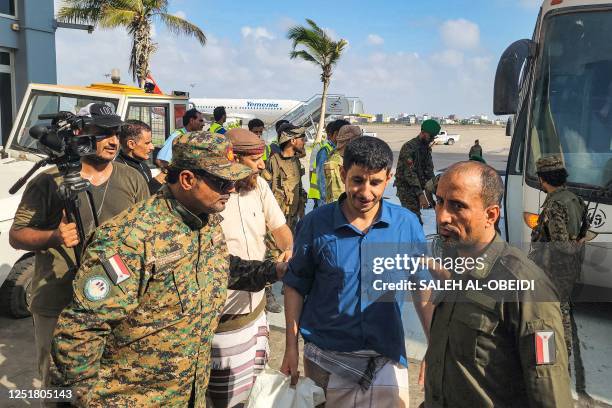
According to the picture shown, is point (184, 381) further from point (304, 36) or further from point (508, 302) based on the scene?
point (304, 36)

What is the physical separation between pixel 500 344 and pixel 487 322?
8cm

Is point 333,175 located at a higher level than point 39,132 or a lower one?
lower

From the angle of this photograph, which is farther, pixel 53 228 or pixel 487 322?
pixel 53 228

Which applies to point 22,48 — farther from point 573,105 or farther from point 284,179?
point 573,105

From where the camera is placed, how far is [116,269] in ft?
5.62

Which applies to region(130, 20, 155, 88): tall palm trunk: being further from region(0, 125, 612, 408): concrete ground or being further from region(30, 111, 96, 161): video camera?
region(30, 111, 96, 161): video camera

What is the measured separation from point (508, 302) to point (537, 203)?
3583mm

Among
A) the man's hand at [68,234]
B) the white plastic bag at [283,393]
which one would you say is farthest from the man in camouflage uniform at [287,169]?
the white plastic bag at [283,393]

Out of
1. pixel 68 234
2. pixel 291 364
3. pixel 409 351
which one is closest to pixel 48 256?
pixel 68 234

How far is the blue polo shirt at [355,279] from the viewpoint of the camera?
2197 mm

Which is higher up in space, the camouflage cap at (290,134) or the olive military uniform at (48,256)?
→ the camouflage cap at (290,134)

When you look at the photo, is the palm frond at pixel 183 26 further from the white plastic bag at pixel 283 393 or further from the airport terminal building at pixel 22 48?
the white plastic bag at pixel 283 393

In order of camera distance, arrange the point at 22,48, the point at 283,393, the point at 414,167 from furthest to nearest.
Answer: the point at 22,48, the point at 414,167, the point at 283,393

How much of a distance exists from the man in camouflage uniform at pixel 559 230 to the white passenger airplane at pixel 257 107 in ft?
133
